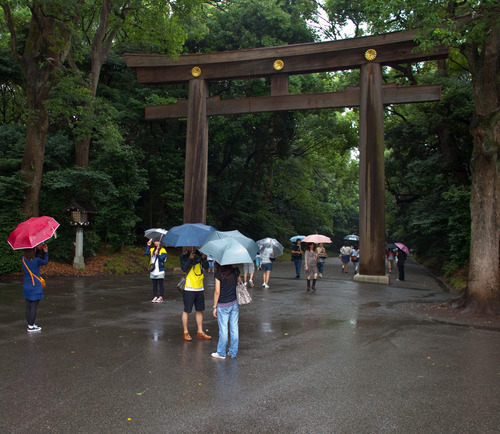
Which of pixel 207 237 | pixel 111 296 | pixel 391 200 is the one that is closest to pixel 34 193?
pixel 111 296

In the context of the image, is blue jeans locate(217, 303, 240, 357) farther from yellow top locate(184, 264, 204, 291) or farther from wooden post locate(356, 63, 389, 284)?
wooden post locate(356, 63, 389, 284)

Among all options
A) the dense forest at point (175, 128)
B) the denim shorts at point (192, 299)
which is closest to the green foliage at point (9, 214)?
the dense forest at point (175, 128)

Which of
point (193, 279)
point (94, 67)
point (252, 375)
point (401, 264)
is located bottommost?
point (252, 375)

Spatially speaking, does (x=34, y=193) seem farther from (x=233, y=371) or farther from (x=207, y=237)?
(x=233, y=371)

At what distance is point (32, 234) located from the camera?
759cm

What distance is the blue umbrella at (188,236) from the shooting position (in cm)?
755

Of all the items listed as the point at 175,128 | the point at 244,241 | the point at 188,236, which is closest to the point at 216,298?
the point at 244,241

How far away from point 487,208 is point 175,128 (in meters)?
21.7

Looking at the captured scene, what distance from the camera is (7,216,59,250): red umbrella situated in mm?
7477

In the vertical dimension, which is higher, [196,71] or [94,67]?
[94,67]

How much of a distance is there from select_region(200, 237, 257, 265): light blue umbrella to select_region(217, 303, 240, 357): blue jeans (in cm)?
81

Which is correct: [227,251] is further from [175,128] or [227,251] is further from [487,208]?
[175,128]

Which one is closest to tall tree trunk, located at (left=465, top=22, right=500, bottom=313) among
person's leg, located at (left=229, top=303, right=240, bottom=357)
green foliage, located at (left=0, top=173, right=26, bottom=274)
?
person's leg, located at (left=229, top=303, right=240, bottom=357)

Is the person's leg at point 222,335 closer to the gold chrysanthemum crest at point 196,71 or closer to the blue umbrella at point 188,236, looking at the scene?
the blue umbrella at point 188,236
